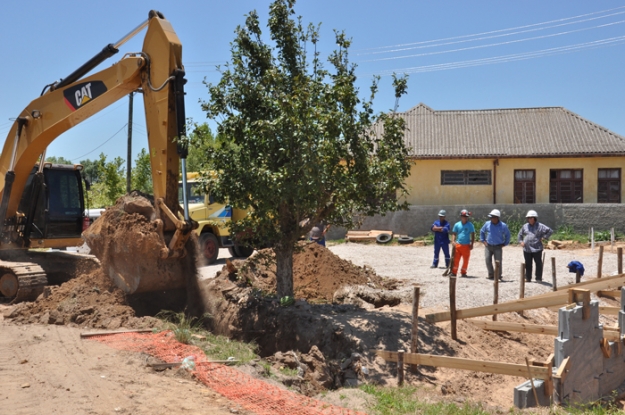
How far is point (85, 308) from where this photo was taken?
10359 mm

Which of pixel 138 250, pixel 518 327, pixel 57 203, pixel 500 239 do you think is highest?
pixel 57 203

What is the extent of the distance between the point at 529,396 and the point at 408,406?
4.79 feet

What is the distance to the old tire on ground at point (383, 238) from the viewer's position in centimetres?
2603

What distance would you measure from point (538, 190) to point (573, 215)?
218 cm

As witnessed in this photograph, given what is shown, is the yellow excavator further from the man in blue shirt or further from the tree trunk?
the man in blue shirt

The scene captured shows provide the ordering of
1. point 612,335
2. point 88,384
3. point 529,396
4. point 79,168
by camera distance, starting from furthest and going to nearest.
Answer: point 79,168
point 612,335
point 529,396
point 88,384

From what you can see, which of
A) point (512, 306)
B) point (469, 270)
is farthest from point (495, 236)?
point (512, 306)

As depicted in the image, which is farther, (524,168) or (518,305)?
(524,168)

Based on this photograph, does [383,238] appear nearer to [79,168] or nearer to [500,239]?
[500,239]

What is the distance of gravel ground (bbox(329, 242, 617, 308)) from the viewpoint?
525 inches

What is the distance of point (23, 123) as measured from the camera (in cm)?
1244

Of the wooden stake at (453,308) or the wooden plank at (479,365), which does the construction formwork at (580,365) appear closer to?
the wooden plank at (479,365)

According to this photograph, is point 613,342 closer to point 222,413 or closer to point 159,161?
point 222,413

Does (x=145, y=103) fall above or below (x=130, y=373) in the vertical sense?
above
